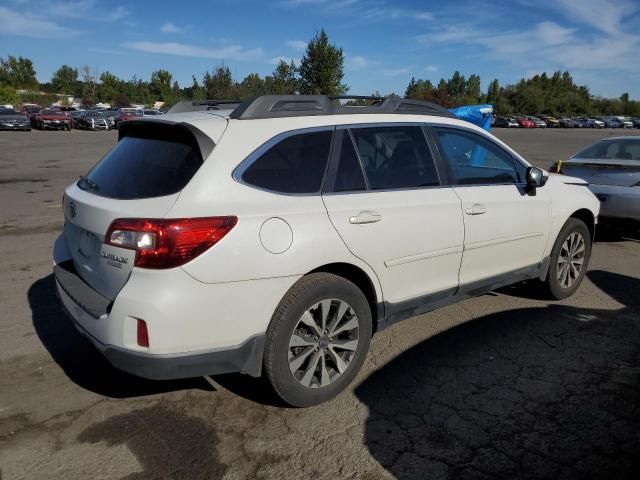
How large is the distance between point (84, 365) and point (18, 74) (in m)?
114

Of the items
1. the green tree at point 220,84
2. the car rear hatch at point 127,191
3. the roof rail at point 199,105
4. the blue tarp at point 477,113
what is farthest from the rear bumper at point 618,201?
the green tree at point 220,84

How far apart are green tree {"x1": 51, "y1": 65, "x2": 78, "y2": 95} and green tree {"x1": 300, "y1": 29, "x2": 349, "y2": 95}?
93.2 m

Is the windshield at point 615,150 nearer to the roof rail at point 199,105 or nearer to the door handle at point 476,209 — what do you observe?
the door handle at point 476,209

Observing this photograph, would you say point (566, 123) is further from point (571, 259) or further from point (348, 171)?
point (348, 171)

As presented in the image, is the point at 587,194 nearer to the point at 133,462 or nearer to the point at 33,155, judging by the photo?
the point at 133,462

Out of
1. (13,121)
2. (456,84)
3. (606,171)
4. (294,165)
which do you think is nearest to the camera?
(294,165)

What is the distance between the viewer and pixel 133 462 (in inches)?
104

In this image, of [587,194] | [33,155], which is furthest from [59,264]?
[33,155]

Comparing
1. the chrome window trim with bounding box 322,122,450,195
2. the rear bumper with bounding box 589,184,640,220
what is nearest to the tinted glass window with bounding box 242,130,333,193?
the chrome window trim with bounding box 322,122,450,195

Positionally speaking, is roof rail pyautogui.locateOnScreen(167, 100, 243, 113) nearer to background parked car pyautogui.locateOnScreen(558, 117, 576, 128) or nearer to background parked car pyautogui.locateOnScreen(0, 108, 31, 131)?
background parked car pyautogui.locateOnScreen(0, 108, 31, 131)

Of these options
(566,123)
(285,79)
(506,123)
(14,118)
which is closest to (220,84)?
(285,79)

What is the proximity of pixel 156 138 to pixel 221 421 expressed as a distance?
5.57ft

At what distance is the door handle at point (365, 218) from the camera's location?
3.14 meters

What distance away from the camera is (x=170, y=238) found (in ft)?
8.43
